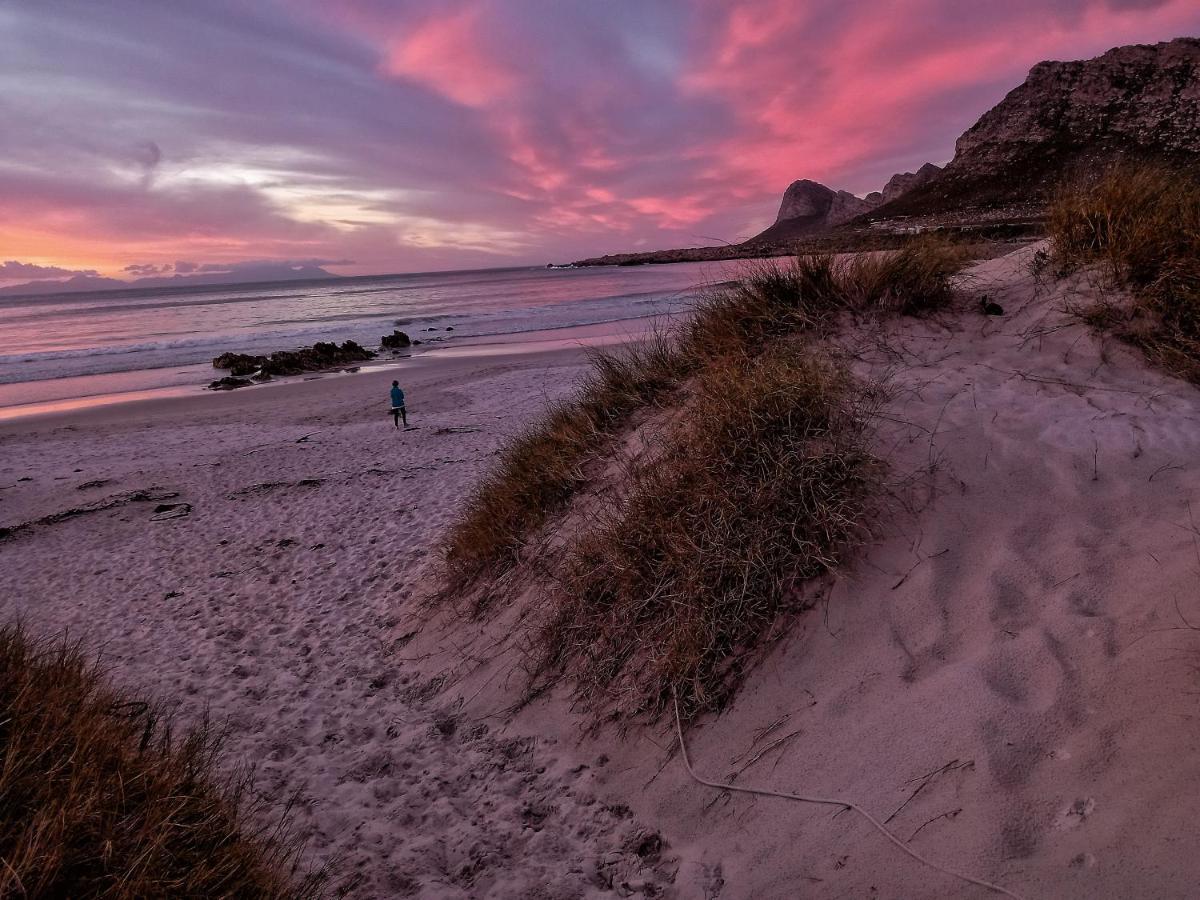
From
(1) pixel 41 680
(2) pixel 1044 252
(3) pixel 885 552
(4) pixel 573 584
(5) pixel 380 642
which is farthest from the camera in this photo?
(2) pixel 1044 252

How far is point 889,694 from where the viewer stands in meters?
3.00

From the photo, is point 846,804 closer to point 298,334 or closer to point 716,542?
point 716,542

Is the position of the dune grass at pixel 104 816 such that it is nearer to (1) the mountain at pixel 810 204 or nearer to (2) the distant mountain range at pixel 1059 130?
(2) the distant mountain range at pixel 1059 130

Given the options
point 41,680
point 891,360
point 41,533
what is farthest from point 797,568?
point 41,533

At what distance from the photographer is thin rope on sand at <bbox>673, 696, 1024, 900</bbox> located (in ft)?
6.97

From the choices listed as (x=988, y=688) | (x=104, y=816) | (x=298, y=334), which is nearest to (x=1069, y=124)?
(x=298, y=334)

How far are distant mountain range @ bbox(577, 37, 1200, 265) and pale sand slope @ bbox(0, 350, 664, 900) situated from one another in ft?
171

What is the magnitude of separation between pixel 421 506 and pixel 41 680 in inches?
235

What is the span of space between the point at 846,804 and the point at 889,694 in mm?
582

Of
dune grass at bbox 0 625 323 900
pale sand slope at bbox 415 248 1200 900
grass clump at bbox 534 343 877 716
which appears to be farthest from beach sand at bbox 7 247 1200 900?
dune grass at bbox 0 625 323 900

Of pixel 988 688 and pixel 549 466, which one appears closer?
pixel 988 688

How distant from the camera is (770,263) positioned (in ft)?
20.8

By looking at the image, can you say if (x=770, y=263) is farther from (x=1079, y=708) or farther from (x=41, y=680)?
(x=41, y=680)

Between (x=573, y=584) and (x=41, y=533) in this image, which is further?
(x=41, y=533)
